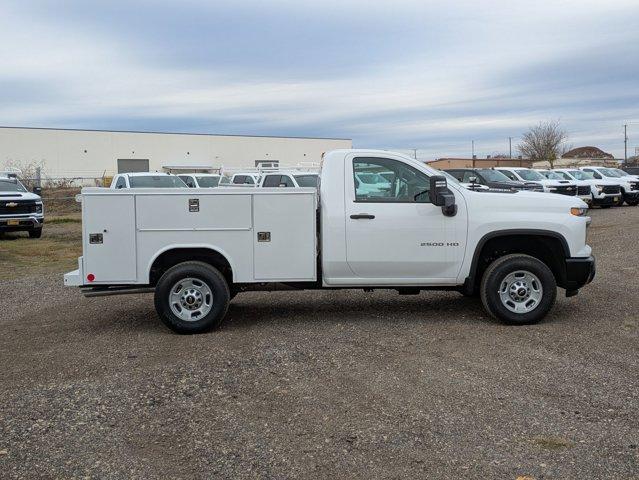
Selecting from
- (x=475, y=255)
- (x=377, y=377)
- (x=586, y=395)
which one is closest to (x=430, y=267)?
(x=475, y=255)

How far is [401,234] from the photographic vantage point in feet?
24.5

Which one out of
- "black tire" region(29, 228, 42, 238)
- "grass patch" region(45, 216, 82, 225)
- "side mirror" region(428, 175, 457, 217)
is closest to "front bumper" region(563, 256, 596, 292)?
"side mirror" region(428, 175, 457, 217)

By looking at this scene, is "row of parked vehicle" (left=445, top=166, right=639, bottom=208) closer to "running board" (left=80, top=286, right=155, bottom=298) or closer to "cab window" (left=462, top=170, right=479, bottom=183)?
"cab window" (left=462, top=170, right=479, bottom=183)

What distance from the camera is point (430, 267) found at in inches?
297

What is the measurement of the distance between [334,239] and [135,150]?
208 feet

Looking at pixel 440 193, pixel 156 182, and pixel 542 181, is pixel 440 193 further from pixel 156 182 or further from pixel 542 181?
pixel 542 181

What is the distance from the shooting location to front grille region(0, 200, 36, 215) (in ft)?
62.5

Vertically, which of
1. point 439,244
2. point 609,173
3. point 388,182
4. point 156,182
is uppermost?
point 609,173

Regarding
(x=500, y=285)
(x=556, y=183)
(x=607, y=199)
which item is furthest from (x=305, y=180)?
(x=607, y=199)

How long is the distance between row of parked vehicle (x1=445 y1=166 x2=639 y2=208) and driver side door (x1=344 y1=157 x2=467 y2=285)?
49.1ft

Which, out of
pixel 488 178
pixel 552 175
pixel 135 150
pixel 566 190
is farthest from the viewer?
pixel 135 150

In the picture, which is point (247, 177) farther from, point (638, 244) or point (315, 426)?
point (315, 426)

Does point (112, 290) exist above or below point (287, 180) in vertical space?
below

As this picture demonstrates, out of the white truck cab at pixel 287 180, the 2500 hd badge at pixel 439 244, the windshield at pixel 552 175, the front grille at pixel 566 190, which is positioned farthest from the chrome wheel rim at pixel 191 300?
the windshield at pixel 552 175
